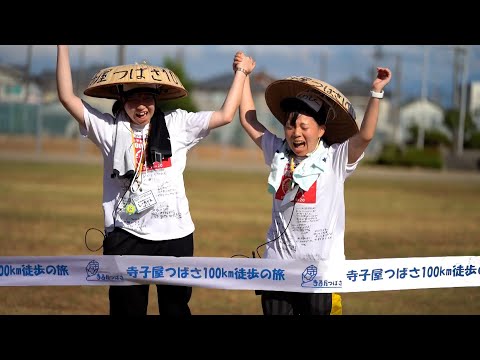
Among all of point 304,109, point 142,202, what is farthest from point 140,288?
point 304,109

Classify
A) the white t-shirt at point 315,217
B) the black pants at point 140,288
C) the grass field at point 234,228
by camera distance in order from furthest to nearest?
the grass field at point 234,228
the black pants at point 140,288
the white t-shirt at point 315,217

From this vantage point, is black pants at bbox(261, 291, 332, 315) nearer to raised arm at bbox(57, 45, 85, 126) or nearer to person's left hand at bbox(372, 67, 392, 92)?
person's left hand at bbox(372, 67, 392, 92)

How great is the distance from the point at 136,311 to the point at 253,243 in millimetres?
7270

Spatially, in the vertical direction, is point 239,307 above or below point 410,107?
below

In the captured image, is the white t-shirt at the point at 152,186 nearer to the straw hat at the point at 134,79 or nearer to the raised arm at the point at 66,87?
the raised arm at the point at 66,87

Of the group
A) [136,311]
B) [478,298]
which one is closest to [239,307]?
[478,298]

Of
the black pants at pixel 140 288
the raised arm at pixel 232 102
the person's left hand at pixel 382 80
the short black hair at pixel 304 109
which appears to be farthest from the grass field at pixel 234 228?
the person's left hand at pixel 382 80

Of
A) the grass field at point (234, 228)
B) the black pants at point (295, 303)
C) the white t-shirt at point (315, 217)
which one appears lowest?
the grass field at point (234, 228)

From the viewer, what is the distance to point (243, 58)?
522 centimetres

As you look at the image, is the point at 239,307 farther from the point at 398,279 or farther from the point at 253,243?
the point at 253,243

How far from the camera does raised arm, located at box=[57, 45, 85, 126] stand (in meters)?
5.01

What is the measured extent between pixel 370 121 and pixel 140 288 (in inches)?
71.8

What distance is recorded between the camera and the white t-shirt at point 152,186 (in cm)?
500

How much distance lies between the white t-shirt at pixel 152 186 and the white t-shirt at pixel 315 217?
2.09 feet
